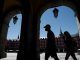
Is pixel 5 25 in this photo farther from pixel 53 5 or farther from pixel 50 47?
pixel 50 47

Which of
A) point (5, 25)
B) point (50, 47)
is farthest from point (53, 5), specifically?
point (50, 47)

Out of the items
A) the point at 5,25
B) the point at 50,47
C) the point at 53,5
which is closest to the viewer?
the point at 50,47

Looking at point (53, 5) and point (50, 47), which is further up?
point (53, 5)

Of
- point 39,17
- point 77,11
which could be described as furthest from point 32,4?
point 77,11

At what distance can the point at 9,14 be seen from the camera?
430 inches

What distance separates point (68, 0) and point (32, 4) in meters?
2.53

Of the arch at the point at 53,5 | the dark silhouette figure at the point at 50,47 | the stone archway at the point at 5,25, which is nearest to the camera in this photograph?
the dark silhouette figure at the point at 50,47

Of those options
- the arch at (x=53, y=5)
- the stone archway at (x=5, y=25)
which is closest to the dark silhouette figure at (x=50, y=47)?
the arch at (x=53, y=5)

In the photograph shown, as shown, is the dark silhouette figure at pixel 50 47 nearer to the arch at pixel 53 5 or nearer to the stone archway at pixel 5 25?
the arch at pixel 53 5

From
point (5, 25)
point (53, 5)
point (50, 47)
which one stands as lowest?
point (50, 47)

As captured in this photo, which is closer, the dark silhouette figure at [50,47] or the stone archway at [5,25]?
the dark silhouette figure at [50,47]

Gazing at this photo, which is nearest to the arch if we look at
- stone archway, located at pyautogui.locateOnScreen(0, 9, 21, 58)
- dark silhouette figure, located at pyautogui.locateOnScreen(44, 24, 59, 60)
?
stone archway, located at pyautogui.locateOnScreen(0, 9, 21, 58)

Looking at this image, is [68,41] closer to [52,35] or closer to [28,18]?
[52,35]

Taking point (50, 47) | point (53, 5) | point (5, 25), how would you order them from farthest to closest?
1. point (5, 25)
2. point (53, 5)
3. point (50, 47)
